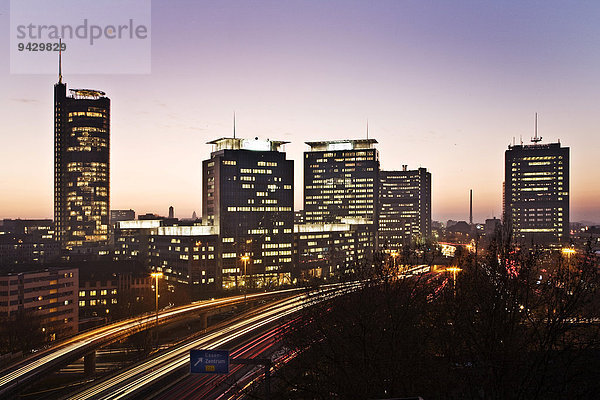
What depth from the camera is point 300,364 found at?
25.6 metres

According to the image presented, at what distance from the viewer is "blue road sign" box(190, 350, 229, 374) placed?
77.0ft

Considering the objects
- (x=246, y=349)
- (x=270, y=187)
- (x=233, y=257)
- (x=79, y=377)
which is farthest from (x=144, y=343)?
(x=270, y=187)

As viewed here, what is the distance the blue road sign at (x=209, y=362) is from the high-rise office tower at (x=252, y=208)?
92.8 m

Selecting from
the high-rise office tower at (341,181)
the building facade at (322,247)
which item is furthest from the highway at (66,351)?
the high-rise office tower at (341,181)

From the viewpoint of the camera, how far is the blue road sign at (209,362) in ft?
77.0

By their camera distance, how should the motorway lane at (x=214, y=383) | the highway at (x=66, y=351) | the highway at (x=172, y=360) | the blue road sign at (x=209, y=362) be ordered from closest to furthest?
1. the blue road sign at (x=209, y=362)
2. the motorway lane at (x=214, y=383)
3. the highway at (x=172, y=360)
4. the highway at (x=66, y=351)

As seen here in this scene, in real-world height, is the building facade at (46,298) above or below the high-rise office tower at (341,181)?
below

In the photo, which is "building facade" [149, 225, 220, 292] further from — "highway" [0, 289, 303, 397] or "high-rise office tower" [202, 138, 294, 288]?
"highway" [0, 289, 303, 397]

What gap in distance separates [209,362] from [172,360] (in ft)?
47.8

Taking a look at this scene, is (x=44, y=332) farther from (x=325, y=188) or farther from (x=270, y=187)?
(x=325, y=188)

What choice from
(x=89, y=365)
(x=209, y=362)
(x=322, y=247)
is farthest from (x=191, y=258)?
(x=209, y=362)

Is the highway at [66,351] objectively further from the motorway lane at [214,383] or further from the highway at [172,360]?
the motorway lane at [214,383]

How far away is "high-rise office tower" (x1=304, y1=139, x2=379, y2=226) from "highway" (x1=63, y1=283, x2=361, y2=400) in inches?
5351

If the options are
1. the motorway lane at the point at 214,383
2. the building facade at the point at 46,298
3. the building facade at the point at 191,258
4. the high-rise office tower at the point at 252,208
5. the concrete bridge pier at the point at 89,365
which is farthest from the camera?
the high-rise office tower at the point at 252,208
